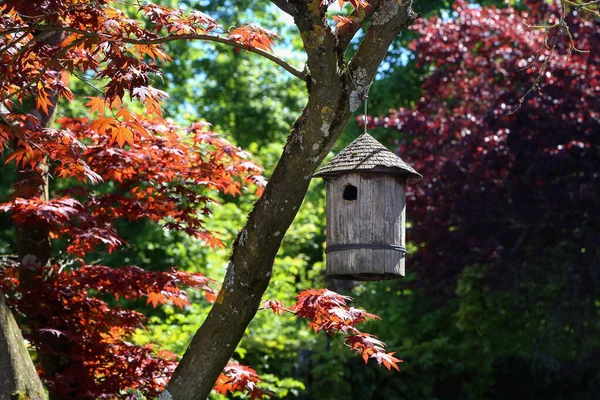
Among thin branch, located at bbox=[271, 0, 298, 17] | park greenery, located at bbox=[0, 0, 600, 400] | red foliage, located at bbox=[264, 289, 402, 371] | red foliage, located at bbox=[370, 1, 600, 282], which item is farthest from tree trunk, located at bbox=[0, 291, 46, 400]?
red foliage, located at bbox=[370, 1, 600, 282]

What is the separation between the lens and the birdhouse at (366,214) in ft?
15.1

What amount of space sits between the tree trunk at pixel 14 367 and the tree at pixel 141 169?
0.70 metres

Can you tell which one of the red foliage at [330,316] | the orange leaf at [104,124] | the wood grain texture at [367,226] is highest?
the orange leaf at [104,124]

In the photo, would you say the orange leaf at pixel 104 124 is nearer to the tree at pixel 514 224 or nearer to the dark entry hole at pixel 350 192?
the dark entry hole at pixel 350 192

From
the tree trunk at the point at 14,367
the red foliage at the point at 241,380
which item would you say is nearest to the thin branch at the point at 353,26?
the tree trunk at the point at 14,367

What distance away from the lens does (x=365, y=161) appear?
4.67 meters

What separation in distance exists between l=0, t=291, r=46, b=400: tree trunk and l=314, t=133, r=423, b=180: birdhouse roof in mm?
1741

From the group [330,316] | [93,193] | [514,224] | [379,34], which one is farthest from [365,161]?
[514,224]

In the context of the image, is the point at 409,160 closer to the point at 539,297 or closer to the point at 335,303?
the point at 539,297

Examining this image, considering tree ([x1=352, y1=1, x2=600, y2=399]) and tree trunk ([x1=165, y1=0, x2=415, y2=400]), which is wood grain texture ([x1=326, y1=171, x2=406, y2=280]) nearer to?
tree trunk ([x1=165, y1=0, x2=415, y2=400])

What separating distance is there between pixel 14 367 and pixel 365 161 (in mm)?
2066

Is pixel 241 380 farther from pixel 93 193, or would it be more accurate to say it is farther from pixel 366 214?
pixel 93 193

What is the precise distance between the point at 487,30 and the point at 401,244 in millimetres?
6933

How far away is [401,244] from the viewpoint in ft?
15.6
